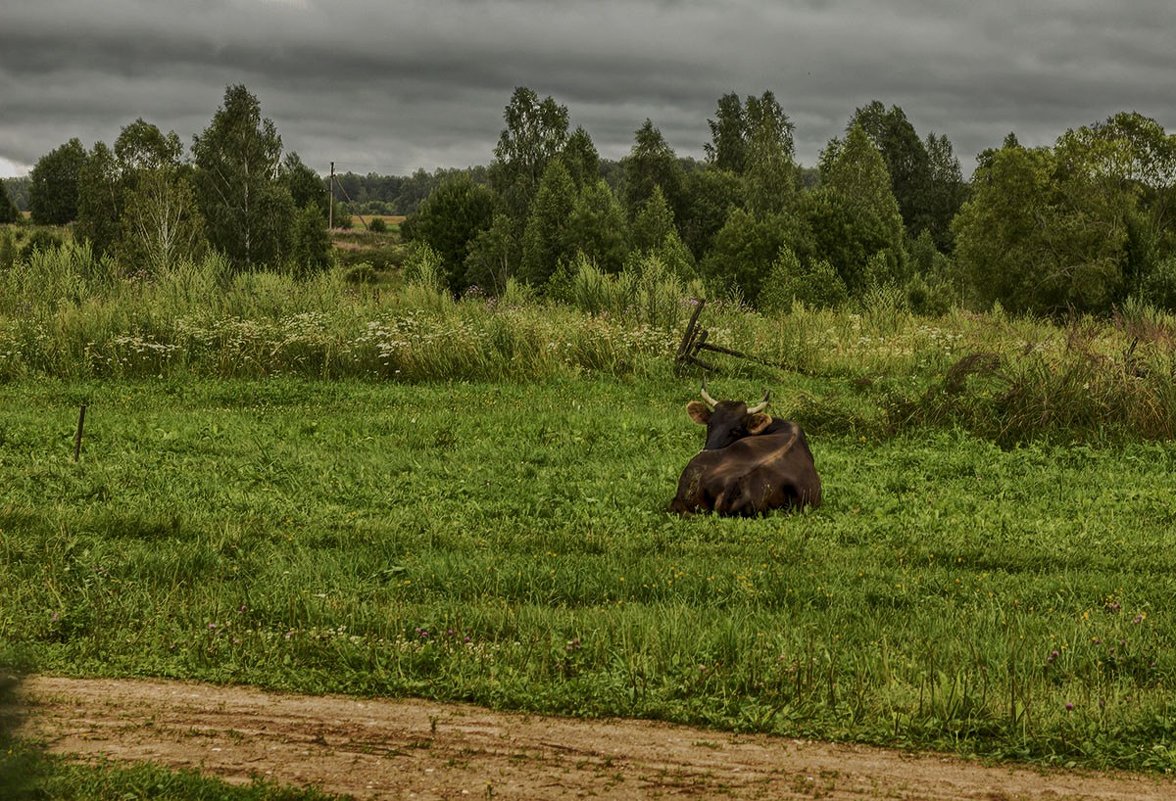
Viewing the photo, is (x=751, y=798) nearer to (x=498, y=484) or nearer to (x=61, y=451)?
(x=498, y=484)

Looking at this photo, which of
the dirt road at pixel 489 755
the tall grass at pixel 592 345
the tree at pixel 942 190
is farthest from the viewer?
the tree at pixel 942 190

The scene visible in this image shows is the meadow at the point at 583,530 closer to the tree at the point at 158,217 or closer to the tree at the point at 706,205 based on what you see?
the tree at the point at 158,217

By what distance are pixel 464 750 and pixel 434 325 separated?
14.8 metres

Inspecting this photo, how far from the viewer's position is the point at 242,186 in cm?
5391

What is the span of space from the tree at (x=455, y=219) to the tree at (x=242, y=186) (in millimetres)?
6612

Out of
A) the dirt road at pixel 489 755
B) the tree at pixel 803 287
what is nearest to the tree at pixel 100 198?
the tree at pixel 803 287

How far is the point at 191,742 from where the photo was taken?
5.99 m

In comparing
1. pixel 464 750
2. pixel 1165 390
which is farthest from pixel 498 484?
pixel 1165 390

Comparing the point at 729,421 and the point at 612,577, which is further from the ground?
the point at 729,421

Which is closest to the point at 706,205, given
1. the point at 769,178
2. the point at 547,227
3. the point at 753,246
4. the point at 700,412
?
the point at 769,178

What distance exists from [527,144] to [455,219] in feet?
19.3

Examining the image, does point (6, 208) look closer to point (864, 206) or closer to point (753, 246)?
point (753, 246)

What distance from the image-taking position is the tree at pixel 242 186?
53562 mm

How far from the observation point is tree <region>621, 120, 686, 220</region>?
209 feet
